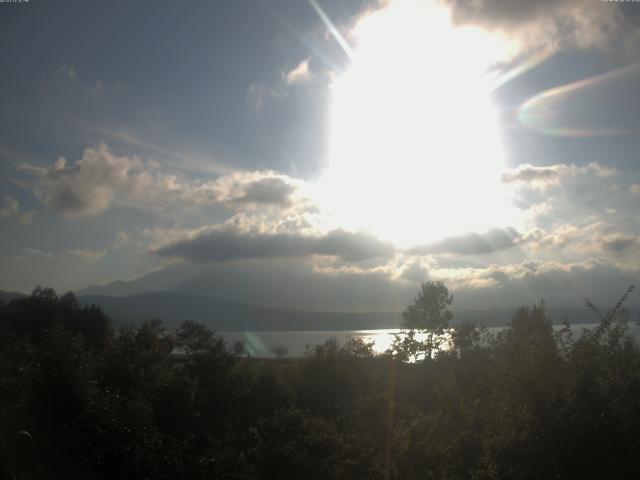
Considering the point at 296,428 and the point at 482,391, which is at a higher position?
the point at 482,391

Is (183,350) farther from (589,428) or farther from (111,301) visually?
(111,301)

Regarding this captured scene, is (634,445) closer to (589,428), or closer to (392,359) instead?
(589,428)

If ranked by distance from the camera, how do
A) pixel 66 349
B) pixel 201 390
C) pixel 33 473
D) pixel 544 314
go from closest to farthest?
pixel 33 473
pixel 66 349
pixel 544 314
pixel 201 390

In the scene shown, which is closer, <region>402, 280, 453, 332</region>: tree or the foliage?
the foliage

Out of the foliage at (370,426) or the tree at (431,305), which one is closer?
the foliage at (370,426)

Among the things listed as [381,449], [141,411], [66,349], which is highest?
[66,349]

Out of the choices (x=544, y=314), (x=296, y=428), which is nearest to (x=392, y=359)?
(x=544, y=314)

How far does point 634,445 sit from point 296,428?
8.62 metres

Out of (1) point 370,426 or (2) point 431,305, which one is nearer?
(1) point 370,426

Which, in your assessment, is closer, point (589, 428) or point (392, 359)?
point (589, 428)

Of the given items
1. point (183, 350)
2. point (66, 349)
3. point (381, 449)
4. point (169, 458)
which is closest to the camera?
point (169, 458)

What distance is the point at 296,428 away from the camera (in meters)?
14.8

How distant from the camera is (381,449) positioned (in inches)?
555

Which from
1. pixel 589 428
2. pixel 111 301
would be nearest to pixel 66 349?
pixel 589 428
